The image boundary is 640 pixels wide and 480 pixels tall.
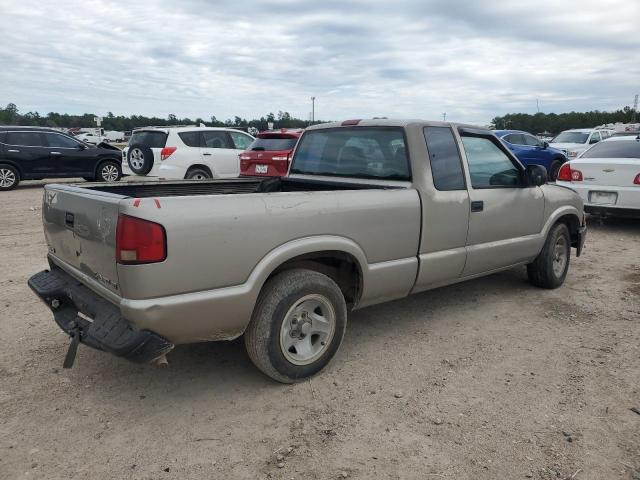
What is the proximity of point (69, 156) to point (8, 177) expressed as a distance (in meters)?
1.57

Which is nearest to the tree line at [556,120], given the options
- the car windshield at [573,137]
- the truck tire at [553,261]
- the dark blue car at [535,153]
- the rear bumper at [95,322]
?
the car windshield at [573,137]

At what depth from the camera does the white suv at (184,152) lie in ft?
36.6

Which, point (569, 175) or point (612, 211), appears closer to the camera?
point (612, 211)

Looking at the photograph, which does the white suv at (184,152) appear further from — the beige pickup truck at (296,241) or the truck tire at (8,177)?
the beige pickup truck at (296,241)

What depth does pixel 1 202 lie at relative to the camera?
1123 cm

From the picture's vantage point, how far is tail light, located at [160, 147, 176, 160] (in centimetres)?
1135

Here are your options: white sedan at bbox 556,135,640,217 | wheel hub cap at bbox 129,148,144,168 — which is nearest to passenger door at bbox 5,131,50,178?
wheel hub cap at bbox 129,148,144,168

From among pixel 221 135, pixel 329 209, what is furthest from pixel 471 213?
pixel 221 135

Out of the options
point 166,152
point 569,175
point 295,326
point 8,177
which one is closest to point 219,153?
point 166,152

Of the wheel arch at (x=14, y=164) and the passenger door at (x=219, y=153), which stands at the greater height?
the passenger door at (x=219, y=153)

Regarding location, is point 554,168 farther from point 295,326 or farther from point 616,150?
point 295,326

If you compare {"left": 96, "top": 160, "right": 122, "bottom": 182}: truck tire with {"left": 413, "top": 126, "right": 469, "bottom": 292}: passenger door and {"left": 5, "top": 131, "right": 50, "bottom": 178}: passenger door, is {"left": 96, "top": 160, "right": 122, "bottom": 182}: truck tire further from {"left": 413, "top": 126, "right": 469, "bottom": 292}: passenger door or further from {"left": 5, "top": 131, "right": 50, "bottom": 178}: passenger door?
{"left": 413, "top": 126, "right": 469, "bottom": 292}: passenger door

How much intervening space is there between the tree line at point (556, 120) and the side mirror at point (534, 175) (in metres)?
61.8

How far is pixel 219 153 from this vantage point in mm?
12094
